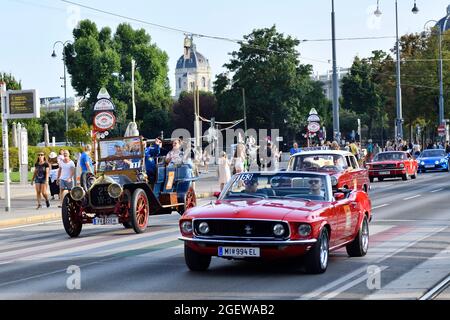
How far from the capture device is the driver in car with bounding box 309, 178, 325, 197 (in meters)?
13.0

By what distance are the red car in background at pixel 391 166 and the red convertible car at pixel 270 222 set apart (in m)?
31.2

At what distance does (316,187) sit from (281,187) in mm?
481

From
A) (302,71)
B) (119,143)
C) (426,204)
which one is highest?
(302,71)

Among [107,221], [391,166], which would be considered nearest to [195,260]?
[107,221]

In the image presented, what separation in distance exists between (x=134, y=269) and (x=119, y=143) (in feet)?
27.7

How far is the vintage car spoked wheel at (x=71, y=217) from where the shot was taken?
62.8 ft

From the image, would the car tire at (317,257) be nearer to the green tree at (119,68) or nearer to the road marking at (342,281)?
the road marking at (342,281)

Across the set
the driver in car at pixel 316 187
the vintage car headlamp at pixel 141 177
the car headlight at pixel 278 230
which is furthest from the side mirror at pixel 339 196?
the vintage car headlamp at pixel 141 177

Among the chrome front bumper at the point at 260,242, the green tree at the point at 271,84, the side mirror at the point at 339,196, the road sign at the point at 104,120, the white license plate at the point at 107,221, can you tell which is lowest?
the white license plate at the point at 107,221

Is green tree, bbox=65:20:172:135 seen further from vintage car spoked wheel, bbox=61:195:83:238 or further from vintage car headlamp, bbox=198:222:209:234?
vintage car headlamp, bbox=198:222:209:234

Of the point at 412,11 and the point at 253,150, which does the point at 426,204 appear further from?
the point at 412,11

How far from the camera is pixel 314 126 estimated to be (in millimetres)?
44500

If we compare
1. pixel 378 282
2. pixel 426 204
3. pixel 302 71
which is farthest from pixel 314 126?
pixel 302 71
